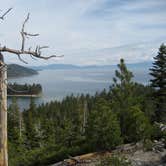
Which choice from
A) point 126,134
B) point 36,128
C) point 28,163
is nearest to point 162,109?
point 126,134

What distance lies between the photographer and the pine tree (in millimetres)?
30312

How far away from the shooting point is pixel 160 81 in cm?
3070

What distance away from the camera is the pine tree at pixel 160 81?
99.5ft

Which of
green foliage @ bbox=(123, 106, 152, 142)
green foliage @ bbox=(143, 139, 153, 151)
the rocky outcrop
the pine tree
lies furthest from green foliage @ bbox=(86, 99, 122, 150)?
the pine tree

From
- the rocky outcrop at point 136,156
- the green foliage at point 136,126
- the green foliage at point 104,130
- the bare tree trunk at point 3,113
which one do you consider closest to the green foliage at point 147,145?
the rocky outcrop at point 136,156

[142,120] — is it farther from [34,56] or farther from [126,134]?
[34,56]

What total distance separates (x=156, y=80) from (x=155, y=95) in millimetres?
1211

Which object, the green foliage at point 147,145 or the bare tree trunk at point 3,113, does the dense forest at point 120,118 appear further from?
the bare tree trunk at point 3,113

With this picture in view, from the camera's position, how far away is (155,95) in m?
31.0

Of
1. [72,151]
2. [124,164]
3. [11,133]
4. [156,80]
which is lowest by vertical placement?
[11,133]

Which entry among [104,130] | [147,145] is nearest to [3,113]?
[147,145]

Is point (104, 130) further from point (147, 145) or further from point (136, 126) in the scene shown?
point (136, 126)

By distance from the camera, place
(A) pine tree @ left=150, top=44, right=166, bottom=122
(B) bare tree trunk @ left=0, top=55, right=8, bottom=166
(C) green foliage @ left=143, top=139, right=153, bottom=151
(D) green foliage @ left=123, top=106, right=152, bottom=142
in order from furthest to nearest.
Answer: (A) pine tree @ left=150, top=44, right=166, bottom=122, (D) green foliage @ left=123, top=106, right=152, bottom=142, (C) green foliage @ left=143, top=139, right=153, bottom=151, (B) bare tree trunk @ left=0, top=55, right=8, bottom=166

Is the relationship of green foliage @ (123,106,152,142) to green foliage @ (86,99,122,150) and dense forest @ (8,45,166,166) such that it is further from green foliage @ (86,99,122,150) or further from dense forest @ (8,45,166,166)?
green foliage @ (86,99,122,150)
